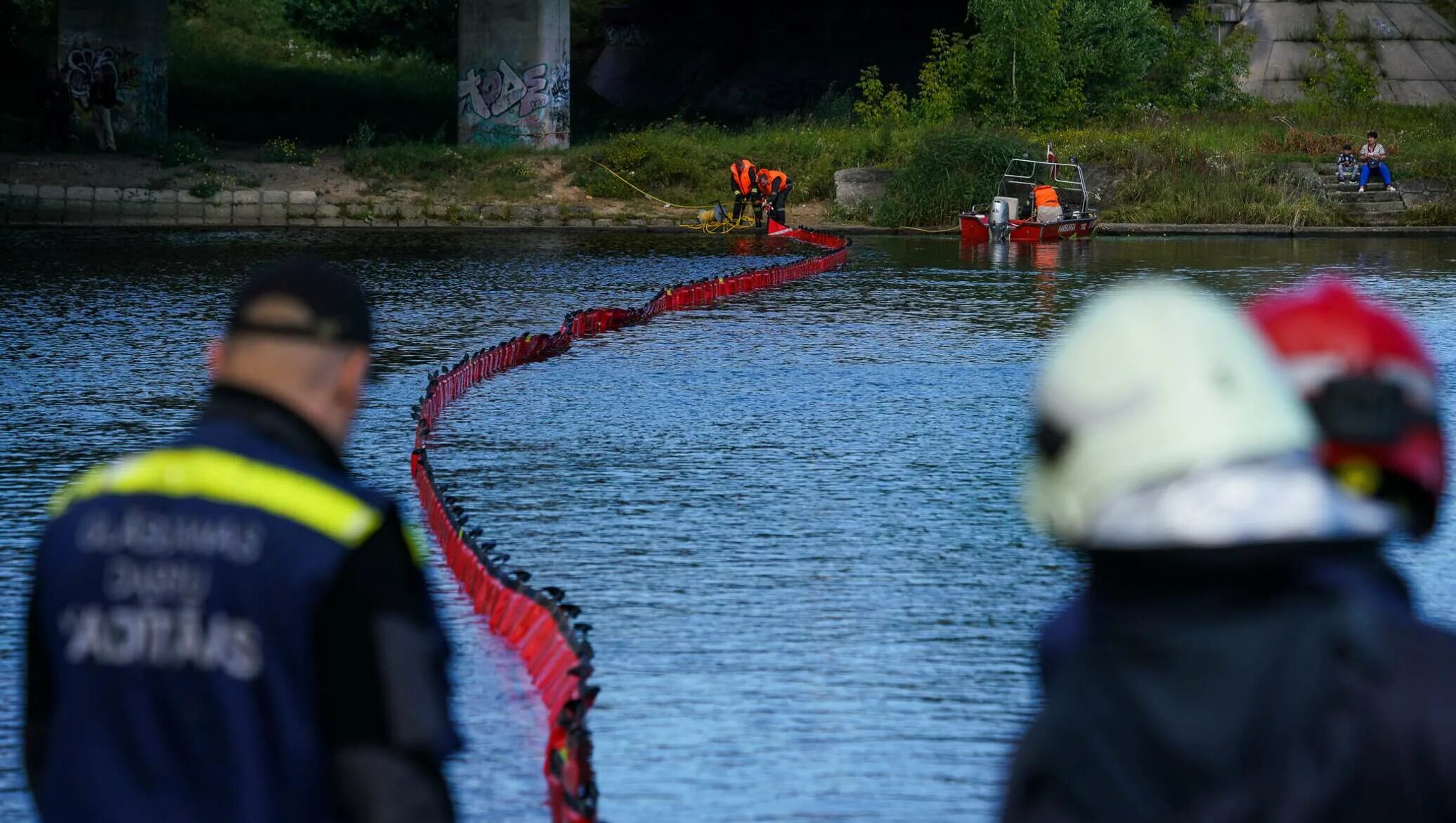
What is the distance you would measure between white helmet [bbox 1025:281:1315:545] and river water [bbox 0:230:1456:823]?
4089mm

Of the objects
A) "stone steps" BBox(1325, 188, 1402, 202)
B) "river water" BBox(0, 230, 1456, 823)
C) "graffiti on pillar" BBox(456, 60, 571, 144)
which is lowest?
"river water" BBox(0, 230, 1456, 823)

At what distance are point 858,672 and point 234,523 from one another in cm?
507

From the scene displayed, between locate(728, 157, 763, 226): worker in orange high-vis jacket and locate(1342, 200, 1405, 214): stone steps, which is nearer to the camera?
locate(728, 157, 763, 226): worker in orange high-vis jacket

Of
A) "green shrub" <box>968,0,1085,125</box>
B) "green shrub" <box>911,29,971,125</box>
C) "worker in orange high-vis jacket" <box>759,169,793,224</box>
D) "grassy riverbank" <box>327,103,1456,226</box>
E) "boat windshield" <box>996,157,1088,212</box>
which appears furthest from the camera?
"green shrub" <box>911,29,971,125</box>

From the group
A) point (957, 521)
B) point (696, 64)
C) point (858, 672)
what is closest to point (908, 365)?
point (957, 521)

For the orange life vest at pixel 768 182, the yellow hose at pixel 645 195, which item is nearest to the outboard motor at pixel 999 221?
the orange life vest at pixel 768 182

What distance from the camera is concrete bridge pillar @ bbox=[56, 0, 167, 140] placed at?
37625 millimetres

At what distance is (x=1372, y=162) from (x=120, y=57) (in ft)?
80.1

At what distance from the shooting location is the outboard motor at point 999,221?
3069cm

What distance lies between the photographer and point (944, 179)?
114 ft

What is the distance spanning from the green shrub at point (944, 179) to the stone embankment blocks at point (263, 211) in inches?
161

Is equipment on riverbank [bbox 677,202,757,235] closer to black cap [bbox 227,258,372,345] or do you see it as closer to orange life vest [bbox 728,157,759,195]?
orange life vest [bbox 728,157,759,195]

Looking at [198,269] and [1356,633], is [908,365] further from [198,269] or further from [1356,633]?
[1356,633]

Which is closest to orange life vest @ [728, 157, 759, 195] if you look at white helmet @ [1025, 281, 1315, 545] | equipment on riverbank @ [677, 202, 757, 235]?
equipment on riverbank @ [677, 202, 757, 235]
